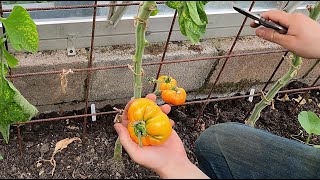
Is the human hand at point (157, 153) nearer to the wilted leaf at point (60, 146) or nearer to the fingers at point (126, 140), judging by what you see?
the fingers at point (126, 140)

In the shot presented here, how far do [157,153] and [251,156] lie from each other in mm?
249

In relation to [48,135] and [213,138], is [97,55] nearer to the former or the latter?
Answer: [48,135]

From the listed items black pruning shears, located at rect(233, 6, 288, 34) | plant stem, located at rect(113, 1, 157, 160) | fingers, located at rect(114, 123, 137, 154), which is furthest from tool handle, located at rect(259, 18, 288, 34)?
fingers, located at rect(114, 123, 137, 154)

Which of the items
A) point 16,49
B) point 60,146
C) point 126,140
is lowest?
point 60,146

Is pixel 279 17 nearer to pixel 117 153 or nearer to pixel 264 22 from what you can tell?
pixel 264 22

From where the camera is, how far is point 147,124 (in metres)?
1.04

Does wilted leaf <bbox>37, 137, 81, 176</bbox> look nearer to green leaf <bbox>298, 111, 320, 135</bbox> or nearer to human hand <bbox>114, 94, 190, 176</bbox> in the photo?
human hand <bbox>114, 94, 190, 176</bbox>

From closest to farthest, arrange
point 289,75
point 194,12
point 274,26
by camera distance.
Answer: point 194,12, point 274,26, point 289,75

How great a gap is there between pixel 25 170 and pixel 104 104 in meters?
0.34

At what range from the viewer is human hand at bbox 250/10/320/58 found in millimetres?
1057

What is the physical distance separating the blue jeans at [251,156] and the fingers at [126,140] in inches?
8.8

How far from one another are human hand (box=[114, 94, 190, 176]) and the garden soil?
0.37 m

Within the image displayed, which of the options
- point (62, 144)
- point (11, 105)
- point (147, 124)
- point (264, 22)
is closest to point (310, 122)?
point (264, 22)

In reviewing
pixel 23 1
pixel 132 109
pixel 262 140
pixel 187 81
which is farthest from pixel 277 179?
pixel 23 1
